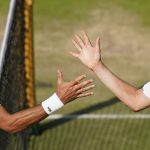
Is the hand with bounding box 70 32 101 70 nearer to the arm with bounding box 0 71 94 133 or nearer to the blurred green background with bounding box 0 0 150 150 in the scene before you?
the arm with bounding box 0 71 94 133

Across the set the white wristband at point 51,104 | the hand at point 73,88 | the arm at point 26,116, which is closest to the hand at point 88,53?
the hand at point 73,88

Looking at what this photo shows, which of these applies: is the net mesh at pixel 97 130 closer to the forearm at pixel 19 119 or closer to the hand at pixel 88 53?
the forearm at pixel 19 119

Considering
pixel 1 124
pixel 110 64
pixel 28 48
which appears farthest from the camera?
pixel 110 64

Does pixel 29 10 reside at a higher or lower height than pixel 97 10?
higher

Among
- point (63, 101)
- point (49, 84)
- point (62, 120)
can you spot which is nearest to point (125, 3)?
point (49, 84)

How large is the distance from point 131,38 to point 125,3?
6.17 ft

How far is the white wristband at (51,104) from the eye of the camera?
28.0ft

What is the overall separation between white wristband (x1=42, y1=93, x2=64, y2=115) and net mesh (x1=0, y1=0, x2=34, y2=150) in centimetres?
109

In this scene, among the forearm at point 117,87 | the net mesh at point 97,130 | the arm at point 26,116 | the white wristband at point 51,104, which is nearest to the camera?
the forearm at point 117,87

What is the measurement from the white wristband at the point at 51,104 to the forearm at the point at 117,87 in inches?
31.9

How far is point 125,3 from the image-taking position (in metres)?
19.9

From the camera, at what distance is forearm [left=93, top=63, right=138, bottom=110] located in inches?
314

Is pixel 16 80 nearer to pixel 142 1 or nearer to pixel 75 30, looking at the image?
pixel 75 30

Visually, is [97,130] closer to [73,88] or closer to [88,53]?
[73,88]
